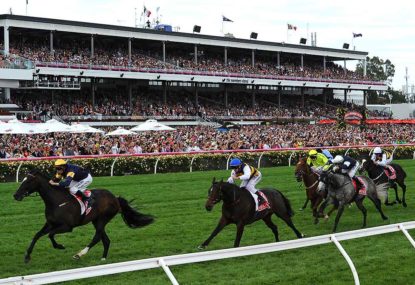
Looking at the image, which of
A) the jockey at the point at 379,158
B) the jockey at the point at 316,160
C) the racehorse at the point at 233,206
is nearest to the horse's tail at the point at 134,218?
the racehorse at the point at 233,206

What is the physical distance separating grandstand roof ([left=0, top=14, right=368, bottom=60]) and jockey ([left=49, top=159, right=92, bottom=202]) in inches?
1191

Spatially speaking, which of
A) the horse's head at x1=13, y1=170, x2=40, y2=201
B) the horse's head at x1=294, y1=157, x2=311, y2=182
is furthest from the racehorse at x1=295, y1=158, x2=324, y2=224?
the horse's head at x1=13, y1=170, x2=40, y2=201

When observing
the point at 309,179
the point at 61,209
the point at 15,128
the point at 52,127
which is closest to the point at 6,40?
the point at 52,127

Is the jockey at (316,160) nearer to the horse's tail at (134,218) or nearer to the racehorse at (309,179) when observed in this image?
the racehorse at (309,179)

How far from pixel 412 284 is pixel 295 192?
880 centimetres

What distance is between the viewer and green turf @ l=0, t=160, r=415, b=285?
6.99 metres

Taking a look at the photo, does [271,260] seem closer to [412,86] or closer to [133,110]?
[133,110]

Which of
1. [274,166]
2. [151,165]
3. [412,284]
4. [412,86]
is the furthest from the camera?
[412,86]

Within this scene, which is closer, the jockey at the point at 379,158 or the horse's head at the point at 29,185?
the horse's head at the point at 29,185

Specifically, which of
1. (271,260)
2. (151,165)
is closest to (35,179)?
(271,260)

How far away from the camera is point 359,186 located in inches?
418

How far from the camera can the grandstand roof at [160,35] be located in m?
37.5

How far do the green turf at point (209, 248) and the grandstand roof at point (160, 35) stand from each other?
2531cm

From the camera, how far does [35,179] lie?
777cm
